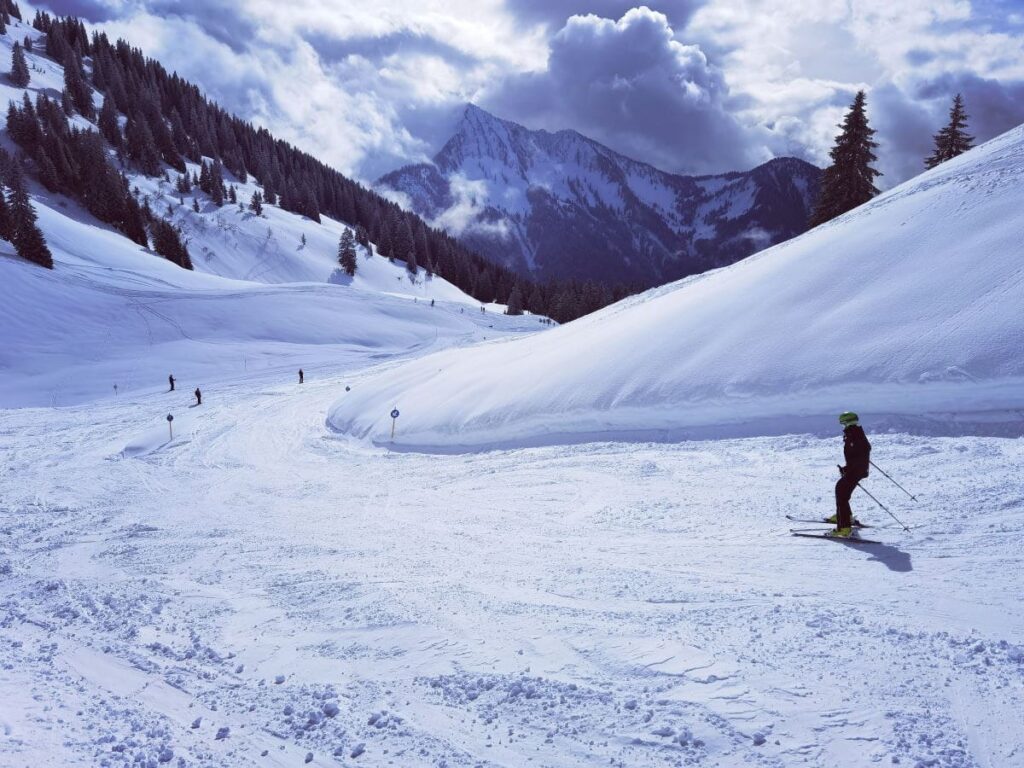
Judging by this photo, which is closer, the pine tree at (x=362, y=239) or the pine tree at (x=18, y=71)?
the pine tree at (x=18, y=71)

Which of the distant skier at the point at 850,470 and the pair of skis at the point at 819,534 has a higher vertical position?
the distant skier at the point at 850,470

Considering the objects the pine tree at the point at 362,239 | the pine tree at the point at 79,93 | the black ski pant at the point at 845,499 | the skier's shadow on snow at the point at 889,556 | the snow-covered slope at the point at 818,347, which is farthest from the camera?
the pine tree at the point at 362,239

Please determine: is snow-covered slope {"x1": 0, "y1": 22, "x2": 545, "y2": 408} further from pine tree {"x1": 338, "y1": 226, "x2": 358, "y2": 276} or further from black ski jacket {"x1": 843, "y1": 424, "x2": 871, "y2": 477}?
black ski jacket {"x1": 843, "y1": 424, "x2": 871, "y2": 477}

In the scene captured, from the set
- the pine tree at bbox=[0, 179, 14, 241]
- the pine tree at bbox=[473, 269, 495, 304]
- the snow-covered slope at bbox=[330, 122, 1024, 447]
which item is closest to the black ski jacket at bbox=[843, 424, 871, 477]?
the snow-covered slope at bbox=[330, 122, 1024, 447]

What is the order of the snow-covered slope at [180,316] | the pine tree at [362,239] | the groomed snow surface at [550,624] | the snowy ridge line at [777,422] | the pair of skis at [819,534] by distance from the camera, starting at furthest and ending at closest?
the pine tree at [362,239] < the snow-covered slope at [180,316] < the snowy ridge line at [777,422] < the pair of skis at [819,534] < the groomed snow surface at [550,624]

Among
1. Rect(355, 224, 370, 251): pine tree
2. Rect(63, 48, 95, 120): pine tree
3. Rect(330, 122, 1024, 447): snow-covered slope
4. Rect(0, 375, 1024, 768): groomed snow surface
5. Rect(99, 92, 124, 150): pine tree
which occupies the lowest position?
Rect(0, 375, 1024, 768): groomed snow surface

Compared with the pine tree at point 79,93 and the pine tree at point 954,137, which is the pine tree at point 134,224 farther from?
the pine tree at point 954,137

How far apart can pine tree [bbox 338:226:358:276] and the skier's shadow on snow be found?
3962 inches

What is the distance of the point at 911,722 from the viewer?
4062 mm

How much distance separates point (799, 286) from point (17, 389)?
47.3m

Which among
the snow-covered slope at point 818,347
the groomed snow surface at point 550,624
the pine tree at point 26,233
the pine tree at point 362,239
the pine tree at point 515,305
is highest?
the pine tree at point 362,239

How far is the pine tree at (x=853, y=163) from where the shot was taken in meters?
34.2

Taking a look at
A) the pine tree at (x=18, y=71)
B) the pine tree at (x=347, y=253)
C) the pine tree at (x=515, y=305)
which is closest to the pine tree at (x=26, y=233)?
the pine tree at (x=347, y=253)

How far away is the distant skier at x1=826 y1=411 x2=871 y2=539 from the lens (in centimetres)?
718
